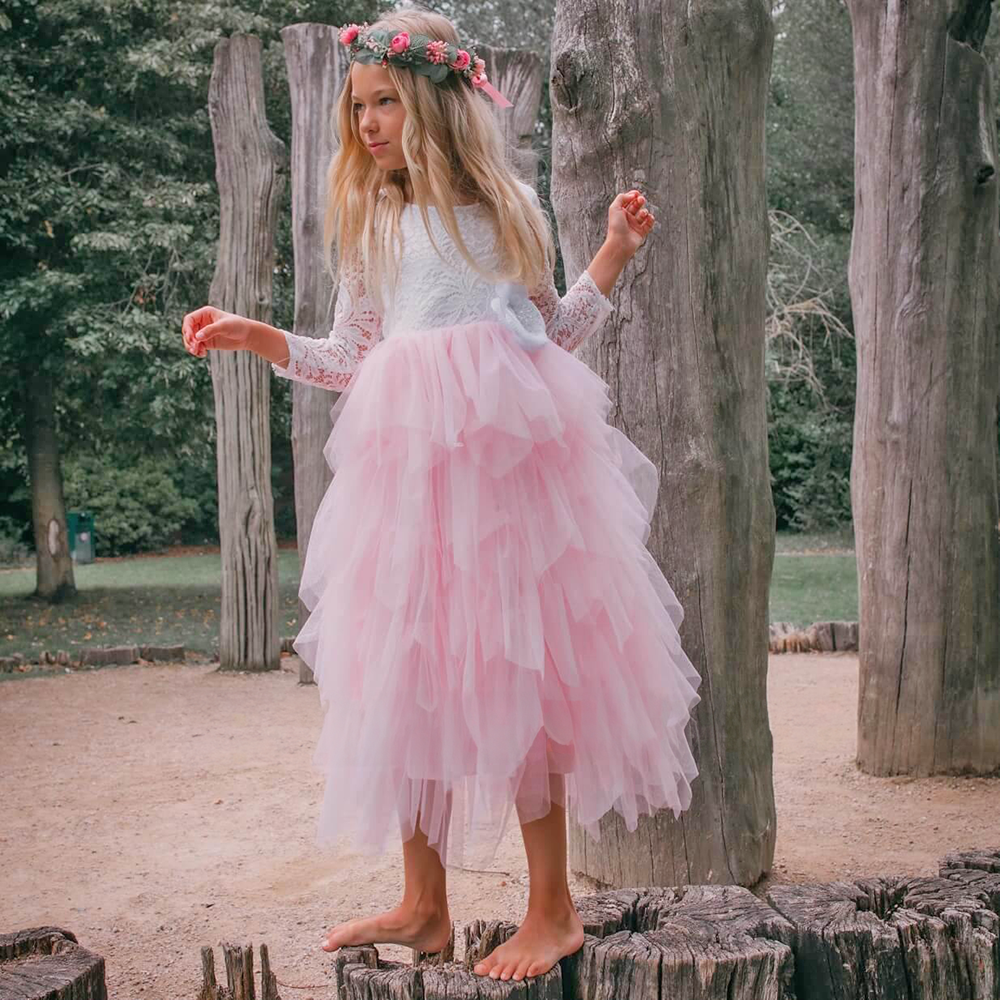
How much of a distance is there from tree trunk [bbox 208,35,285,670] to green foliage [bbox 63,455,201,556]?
431 inches

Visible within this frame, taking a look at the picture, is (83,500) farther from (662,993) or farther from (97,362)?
(662,993)

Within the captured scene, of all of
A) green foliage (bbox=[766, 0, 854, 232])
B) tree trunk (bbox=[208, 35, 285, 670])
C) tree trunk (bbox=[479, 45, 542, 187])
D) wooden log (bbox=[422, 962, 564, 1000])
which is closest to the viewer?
wooden log (bbox=[422, 962, 564, 1000])

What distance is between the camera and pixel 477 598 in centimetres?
237

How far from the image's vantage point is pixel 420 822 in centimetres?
248

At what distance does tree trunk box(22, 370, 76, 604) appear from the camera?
1322cm

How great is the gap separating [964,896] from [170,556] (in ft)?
60.3

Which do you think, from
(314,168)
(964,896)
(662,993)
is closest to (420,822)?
(662,993)

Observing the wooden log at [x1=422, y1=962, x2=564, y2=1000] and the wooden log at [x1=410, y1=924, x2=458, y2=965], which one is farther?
the wooden log at [x1=410, y1=924, x2=458, y2=965]

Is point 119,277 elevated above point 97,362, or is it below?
above

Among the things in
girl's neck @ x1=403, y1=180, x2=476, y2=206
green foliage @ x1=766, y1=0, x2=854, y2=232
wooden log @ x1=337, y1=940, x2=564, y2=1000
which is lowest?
wooden log @ x1=337, y1=940, x2=564, y2=1000

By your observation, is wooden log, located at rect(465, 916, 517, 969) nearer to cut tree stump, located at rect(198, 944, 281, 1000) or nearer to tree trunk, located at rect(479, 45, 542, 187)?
cut tree stump, located at rect(198, 944, 281, 1000)

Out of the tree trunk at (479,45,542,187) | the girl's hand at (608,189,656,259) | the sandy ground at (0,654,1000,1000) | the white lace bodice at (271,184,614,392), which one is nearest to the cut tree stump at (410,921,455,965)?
the sandy ground at (0,654,1000,1000)

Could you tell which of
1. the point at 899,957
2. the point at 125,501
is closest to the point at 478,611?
the point at 899,957

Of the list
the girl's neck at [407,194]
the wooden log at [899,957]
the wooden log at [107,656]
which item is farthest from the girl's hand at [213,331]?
the wooden log at [107,656]
